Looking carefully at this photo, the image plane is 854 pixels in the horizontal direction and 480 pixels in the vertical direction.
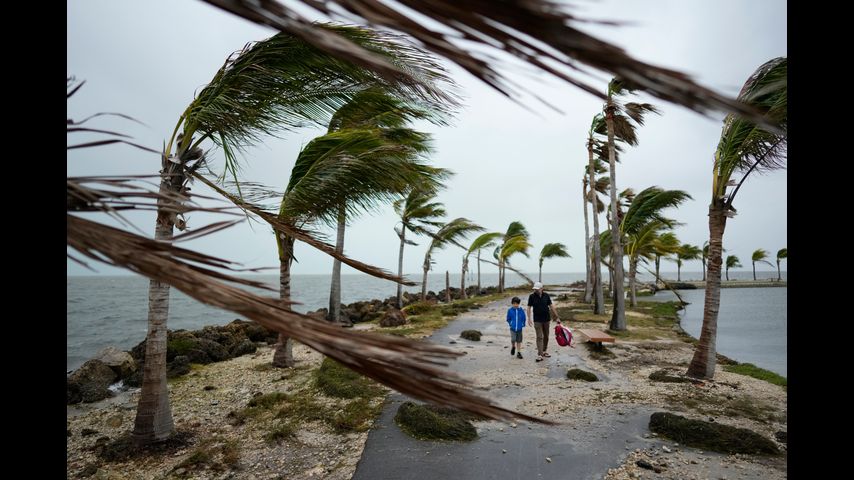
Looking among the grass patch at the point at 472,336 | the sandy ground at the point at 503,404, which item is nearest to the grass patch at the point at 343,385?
the sandy ground at the point at 503,404

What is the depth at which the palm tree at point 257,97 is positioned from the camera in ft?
11.5

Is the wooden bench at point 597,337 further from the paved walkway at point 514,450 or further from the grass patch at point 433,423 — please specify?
the grass patch at point 433,423

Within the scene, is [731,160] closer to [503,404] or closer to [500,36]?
[503,404]

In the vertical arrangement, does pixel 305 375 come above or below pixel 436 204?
below

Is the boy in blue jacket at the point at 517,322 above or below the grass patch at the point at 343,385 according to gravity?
above

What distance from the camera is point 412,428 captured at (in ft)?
16.4

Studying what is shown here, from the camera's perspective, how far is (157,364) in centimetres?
494

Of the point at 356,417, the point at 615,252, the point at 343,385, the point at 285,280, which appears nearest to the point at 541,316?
the point at 343,385

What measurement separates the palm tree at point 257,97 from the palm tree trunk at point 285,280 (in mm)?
1875

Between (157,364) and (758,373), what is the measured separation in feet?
35.8

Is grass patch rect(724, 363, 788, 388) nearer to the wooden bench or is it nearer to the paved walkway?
the wooden bench
